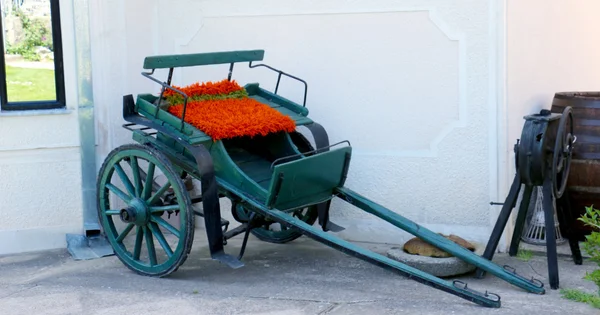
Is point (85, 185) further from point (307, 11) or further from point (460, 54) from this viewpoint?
point (460, 54)

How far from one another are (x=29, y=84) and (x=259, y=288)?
241 centimetres

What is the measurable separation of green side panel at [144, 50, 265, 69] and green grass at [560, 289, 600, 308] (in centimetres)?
263

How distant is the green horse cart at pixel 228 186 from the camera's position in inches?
214

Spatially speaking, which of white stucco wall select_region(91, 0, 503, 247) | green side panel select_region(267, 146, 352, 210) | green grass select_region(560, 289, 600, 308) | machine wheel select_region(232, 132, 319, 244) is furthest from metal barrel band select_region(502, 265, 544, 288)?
machine wheel select_region(232, 132, 319, 244)

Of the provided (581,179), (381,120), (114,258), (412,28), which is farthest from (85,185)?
(581,179)

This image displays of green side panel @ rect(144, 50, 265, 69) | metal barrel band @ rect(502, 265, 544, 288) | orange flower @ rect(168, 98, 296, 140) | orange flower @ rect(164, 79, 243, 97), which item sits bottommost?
metal barrel band @ rect(502, 265, 544, 288)

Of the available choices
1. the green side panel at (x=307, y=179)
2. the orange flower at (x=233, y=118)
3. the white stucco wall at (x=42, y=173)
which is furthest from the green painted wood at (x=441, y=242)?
the white stucco wall at (x=42, y=173)

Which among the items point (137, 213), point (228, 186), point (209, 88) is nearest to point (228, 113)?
point (209, 88)

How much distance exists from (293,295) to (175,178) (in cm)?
104

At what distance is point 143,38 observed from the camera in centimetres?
700

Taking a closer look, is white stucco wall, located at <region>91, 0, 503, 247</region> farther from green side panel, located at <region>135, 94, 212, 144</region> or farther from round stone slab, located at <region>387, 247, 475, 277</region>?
green side panel, located at <region>135, 94, 212, 144</region>

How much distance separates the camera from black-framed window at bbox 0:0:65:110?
21.2ft

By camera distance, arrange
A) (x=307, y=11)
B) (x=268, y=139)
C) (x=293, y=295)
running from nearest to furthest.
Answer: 1. (x=293, y=295)
2. (x=268, y=139)
3. (x=307, y=11)

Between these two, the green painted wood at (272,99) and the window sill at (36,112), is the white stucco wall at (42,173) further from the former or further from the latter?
the green painted wood at (272,99)
